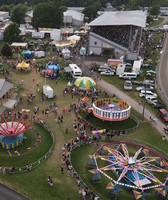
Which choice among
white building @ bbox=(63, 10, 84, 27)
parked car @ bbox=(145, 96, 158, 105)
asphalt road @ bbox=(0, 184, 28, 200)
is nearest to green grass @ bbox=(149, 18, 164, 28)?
white building @ bbox=(63, 10, 84, 27)

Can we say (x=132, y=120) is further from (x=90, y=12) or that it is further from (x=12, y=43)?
(x=90, y=12)

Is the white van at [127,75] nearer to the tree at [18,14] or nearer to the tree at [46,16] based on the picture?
the tree at [46,16]

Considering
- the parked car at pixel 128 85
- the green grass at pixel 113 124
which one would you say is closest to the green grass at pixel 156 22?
the parked car at pixel 128 85

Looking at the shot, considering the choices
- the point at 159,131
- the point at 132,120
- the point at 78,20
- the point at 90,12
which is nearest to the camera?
the point at 159,131

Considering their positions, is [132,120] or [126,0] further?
[126,0]

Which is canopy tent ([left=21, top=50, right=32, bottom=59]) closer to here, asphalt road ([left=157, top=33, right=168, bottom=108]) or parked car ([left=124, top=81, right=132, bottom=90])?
parked car ([left=124, top=81, right=132, bottom=90])

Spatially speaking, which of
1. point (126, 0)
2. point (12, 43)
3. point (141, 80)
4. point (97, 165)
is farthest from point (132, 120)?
point (126, 0)

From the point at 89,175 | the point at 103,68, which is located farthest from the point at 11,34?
the point at 89,175
